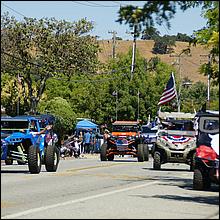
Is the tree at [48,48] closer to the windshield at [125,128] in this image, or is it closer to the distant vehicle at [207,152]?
the windshield at [125,128]

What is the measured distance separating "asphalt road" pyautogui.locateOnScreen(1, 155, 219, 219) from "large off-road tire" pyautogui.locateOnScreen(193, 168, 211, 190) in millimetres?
207

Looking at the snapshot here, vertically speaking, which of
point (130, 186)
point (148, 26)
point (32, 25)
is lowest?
point (130, 186)

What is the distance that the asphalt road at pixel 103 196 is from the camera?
1431cm

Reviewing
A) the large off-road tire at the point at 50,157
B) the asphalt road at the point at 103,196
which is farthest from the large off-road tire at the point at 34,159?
the large off-road tire at the point at 50,157

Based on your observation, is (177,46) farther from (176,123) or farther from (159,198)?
(159,198)

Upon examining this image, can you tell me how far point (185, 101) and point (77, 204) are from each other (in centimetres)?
7302

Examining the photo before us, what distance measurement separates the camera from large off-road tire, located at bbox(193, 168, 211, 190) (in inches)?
763


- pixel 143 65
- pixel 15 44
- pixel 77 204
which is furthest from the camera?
pixel 143 65

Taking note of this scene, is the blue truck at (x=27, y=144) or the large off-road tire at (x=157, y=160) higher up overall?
the blue truck at (x=27, y=144)

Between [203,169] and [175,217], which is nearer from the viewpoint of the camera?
[175,217]

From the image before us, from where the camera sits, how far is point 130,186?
68.7 feet

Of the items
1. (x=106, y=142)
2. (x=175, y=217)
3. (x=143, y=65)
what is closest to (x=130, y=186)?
(x=175, y=217)

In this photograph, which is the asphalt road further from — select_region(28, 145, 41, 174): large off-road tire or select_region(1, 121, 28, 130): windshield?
select_region(1, 121, 28, 130): windshield

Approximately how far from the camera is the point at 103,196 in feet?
58.4
